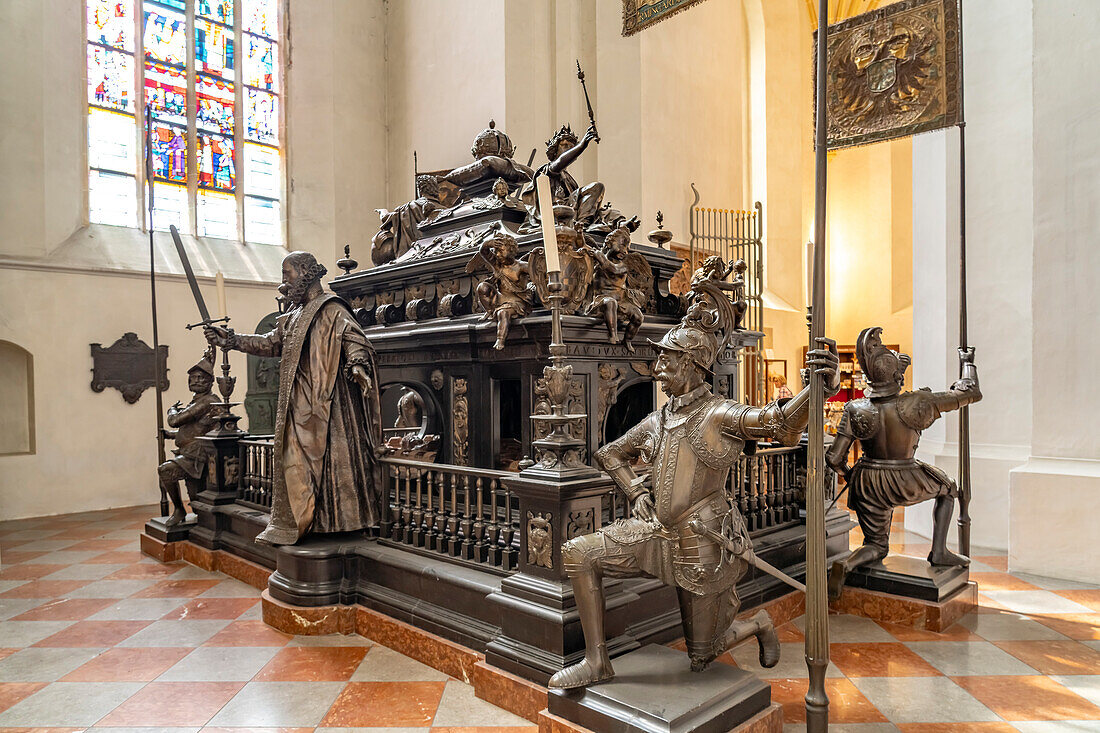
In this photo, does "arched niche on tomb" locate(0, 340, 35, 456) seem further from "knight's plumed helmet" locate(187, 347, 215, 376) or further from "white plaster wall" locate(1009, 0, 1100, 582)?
"white plaster wall" locate(1009, 0, 1100, 582)

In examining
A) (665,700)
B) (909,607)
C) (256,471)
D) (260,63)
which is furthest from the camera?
(260,63)

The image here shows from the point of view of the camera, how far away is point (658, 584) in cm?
342

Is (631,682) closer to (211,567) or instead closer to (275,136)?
(211,567)

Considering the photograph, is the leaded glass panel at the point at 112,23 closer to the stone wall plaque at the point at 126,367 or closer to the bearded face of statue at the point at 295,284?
the stone wall plaque at the point at 126,367

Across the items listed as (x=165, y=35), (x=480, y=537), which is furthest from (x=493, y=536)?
(x=165, y=35)

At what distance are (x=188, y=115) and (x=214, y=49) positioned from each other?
118 centimetres

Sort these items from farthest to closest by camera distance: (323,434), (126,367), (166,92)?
(166,92)
(126,367)
(323,434)

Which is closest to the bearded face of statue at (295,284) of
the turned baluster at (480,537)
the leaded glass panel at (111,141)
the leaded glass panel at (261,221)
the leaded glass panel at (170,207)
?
the turned baluster at (480,537)

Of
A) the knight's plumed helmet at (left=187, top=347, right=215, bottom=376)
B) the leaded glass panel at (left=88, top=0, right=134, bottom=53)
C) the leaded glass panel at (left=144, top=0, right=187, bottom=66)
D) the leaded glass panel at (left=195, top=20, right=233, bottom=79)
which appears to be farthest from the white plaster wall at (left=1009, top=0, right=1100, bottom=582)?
the leaded glass panel at (left=88, top=0, right=134, bottom=53)

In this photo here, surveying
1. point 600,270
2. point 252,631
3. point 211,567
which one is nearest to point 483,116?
point 600,270

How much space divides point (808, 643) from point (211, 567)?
4904mm

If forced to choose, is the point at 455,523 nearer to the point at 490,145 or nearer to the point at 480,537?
the point at 480,537

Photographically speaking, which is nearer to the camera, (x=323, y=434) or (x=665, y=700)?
(x=665, y=700)

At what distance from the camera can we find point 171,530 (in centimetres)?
585
